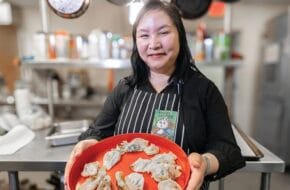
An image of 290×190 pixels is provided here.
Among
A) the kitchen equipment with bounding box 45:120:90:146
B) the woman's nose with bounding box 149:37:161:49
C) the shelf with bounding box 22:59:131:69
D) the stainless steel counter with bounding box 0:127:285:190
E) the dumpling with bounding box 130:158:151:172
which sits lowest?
the stainless steel counter with bounding box 0:127:285:190

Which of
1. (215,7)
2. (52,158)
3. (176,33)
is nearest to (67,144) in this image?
(52,158)

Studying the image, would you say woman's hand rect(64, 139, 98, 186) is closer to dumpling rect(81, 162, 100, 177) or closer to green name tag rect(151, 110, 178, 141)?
dumpling rect(81, 162, 100, 177)

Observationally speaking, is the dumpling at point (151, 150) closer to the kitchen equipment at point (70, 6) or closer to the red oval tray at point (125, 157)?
the red oval tray at point (125, 157)

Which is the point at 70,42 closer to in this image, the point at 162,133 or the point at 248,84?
the point at 162,133

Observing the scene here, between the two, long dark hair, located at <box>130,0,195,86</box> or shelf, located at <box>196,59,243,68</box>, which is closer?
long dark hair, located at <box>130,0,195,86</box>

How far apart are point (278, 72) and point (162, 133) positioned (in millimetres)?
2077

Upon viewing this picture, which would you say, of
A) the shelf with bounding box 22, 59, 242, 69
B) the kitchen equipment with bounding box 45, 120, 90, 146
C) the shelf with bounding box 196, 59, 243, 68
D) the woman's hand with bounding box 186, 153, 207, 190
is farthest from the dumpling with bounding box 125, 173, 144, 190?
the shelf with bounding box 196, 59, 243, 68

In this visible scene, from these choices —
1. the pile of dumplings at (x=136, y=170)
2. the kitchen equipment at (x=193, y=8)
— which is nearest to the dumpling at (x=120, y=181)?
the pile of dumplings at (x=136, y=170)

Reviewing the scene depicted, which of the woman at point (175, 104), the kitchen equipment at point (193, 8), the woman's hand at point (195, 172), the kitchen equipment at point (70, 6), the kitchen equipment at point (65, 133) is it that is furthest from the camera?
the kitchen equipment at point (193, 8)

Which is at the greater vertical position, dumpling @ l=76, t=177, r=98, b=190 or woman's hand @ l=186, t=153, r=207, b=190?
woman's hand @ l=186, t=153, r=207, b=190

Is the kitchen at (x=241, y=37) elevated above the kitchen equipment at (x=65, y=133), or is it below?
above

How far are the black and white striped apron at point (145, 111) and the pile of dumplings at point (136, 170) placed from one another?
57mm

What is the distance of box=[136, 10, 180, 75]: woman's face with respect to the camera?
69 cm

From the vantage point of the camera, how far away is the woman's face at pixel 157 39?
2.28 ft
